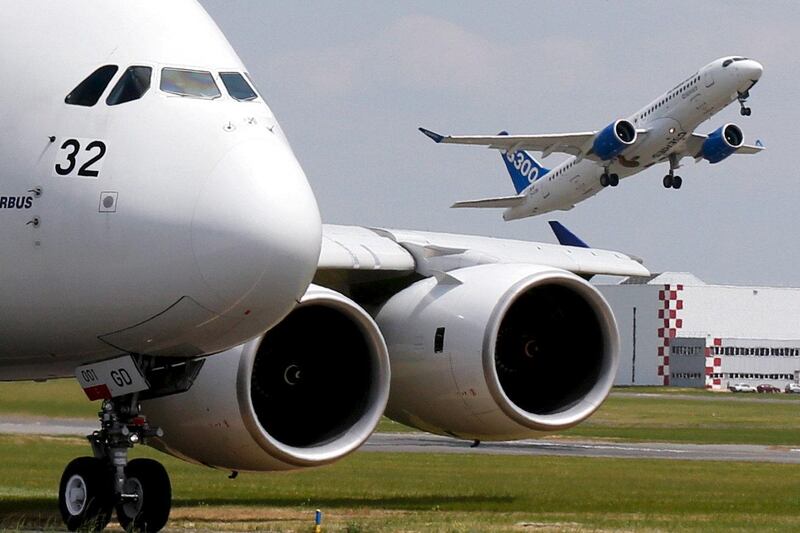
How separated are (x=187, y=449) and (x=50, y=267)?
10.6 feet

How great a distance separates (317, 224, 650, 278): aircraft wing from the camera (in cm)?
1625

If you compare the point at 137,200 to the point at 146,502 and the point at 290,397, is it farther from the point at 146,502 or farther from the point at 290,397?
the point at 290,397

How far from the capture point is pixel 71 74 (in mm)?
12328

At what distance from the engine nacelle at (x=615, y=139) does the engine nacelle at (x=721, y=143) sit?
12.1 ft

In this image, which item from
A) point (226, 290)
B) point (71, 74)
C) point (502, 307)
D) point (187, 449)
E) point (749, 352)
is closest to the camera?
point (226, 290)

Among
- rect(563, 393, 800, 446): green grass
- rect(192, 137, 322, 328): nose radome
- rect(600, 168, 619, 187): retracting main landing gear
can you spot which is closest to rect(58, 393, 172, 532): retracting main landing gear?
rect(192, 137, 322, 328): nose radome

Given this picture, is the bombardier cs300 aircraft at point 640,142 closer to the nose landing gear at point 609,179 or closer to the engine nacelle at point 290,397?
the nose landing gear at point 609,179

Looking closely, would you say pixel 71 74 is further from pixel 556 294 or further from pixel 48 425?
pixel 48 425

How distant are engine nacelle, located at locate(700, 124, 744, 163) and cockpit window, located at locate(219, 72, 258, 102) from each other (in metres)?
51.1

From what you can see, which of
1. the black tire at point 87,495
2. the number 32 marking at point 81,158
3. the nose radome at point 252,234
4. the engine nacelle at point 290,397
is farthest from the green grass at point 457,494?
the number 32 marking at point 81,158

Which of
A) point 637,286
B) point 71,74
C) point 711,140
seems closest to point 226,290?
point 71,74

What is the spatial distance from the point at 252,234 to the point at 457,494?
1079cm

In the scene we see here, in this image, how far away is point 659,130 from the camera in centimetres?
6147

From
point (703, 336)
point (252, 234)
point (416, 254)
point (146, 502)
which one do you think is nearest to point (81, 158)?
point (252, 234)
